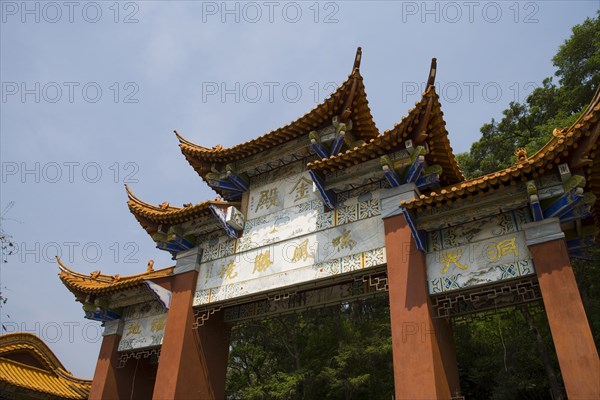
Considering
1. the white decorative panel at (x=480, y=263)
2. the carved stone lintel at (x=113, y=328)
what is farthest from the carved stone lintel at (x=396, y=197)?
the carved stone lintel at (x=113, y=328)

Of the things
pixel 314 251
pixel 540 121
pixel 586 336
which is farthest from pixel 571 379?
pixel 540 121

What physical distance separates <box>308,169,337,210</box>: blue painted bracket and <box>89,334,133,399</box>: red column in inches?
242

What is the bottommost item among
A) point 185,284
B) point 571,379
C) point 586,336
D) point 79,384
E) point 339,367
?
point 571,379

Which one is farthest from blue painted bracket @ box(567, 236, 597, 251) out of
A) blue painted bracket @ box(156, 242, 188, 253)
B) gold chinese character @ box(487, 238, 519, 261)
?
blue painted bracket @ box(156, 242, 188, 253)

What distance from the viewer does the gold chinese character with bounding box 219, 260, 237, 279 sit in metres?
9.44

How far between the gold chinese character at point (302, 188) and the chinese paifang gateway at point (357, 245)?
3 cm

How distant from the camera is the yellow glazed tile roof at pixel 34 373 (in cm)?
1186

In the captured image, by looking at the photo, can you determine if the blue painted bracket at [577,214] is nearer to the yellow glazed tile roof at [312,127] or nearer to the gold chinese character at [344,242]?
the gold chinese character at [344,242]

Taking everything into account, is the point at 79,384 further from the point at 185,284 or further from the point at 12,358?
the point at 185,284

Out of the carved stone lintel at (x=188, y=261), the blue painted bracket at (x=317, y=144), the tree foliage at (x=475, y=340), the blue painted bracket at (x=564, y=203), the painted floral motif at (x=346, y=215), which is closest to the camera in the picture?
the blue painted bracket at (x=564, y=203)

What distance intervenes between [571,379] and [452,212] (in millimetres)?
2732

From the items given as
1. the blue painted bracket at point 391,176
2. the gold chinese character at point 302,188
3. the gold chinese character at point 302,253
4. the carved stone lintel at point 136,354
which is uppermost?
the gold chinese character at point 302,188

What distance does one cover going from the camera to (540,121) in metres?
21.5

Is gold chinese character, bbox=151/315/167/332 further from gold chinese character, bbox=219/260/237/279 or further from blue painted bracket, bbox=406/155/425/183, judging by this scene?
blue painted bracket, bbox=406/155/425/183
